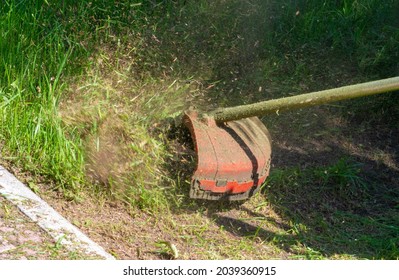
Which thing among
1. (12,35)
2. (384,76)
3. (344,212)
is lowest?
(344,212)

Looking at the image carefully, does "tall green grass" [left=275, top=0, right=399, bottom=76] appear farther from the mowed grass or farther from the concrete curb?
the concrete curb

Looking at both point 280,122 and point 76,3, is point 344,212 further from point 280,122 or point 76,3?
point 76,3

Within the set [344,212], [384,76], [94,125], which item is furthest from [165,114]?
Result: [384,76]

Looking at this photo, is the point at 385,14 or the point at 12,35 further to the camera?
the point at 385,14

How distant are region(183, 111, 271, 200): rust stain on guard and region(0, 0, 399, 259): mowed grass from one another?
0.18m

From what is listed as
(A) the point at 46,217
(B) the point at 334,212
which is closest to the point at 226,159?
(B) the point at 334,212

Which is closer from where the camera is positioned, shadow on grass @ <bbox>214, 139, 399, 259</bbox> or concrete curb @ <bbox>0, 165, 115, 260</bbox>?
concrete curb @ <bbox>0, 165, 115, 260</bbox>

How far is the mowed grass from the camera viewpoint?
475cm

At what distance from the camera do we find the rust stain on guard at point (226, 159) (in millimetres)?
4711

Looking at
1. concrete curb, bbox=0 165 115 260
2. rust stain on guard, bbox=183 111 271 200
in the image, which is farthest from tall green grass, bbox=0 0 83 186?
rust stain on guard, bbox=183 111 271 200

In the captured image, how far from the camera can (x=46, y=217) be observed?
4277mm

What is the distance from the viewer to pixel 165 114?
5262 mm
